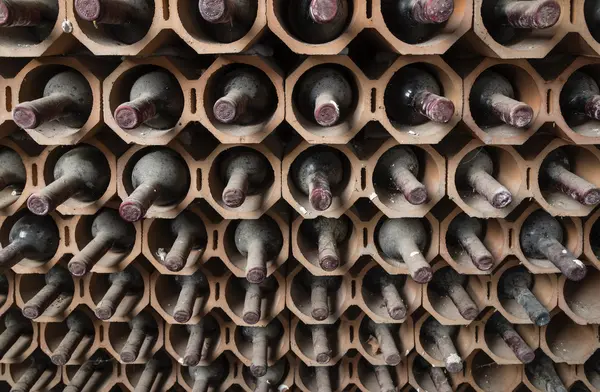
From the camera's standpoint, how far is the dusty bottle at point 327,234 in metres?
1.05

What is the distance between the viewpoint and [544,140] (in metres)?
1.11

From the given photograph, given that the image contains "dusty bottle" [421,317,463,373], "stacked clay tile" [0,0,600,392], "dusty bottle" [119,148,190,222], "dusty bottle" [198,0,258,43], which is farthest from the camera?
"dusty bottle" [421,317,463,373]

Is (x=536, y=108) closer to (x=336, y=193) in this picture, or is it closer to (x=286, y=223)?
(x=336, y=193)

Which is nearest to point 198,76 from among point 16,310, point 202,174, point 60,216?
point 202,174

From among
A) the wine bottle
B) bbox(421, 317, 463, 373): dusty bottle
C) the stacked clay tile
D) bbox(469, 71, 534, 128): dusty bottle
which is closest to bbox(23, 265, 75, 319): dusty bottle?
the stacked clay tile

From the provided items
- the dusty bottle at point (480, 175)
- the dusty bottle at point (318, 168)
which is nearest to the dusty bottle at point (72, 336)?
the dusty bottle at point (318, 168)

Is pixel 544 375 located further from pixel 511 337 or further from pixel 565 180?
pixel 565 180

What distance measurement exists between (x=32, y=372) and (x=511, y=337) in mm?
1291

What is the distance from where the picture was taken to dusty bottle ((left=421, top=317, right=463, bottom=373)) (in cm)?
118

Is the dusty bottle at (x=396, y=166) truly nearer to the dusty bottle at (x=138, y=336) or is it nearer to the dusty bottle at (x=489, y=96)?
Answer: the dusty bottle at (x=489, y=96)

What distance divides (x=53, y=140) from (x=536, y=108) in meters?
1.04

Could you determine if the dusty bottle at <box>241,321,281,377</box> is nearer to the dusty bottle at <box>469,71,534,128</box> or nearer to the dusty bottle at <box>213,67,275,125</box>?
the dusty bottle at <box>213,67,275,125</box>

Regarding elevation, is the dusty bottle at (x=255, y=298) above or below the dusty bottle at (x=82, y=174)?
below

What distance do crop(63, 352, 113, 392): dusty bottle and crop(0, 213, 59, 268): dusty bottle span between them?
35 cm
